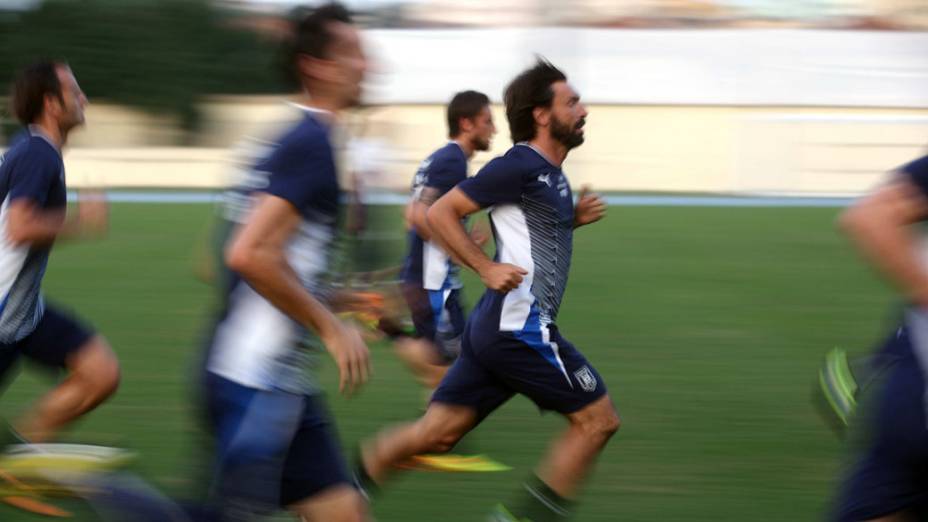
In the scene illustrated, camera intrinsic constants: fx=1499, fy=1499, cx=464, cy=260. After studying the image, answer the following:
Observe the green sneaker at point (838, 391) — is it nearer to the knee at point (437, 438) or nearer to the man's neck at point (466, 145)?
the knee at point (437, 438)

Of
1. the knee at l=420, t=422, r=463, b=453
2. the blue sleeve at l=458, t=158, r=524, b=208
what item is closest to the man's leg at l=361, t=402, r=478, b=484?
the knee at l=420, t=422, r=463, b=453

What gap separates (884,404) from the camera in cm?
375

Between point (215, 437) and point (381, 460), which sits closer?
point (215, 437)

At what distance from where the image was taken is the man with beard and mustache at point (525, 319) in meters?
5.23

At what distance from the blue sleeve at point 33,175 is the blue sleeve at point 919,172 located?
3222 mm

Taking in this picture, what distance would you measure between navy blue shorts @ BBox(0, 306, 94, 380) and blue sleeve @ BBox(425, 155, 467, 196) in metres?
2.08

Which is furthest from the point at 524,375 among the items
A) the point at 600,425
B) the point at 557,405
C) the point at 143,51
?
the point at 143,51

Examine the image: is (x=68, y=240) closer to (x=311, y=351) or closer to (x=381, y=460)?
(x=381, y=460)

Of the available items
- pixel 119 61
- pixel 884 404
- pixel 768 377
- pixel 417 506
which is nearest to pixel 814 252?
pixel 768 377

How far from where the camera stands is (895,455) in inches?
146

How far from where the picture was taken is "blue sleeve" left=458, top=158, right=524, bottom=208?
211 inches

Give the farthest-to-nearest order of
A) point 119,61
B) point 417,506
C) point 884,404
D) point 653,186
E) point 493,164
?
1. point 119,61
2. point 653,186
3. point 417,506
4. point 493,164
5. point 884,404

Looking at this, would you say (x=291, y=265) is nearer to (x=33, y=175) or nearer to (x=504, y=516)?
(x=504, y=516)

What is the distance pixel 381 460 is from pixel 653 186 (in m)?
17.6
